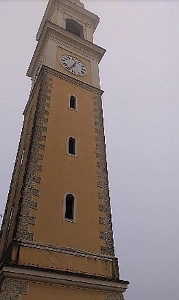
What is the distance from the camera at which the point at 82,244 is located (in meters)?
12.6

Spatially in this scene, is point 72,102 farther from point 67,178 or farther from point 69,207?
point 69,207

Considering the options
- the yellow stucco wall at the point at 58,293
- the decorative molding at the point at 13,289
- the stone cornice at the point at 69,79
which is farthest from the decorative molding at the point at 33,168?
the yellow stucco wall at the point at 58,293

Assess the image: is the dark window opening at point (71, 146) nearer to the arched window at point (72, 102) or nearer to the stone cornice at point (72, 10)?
the arched window at point (72, 102)

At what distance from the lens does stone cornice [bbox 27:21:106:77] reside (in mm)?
21406

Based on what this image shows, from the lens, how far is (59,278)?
1103 centimetres

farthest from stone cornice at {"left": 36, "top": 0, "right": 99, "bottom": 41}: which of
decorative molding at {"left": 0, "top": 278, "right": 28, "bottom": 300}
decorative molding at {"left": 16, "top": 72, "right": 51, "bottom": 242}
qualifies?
decorative molding at {"left": 0, "top": 278, "right": 28, "bottom": 300}

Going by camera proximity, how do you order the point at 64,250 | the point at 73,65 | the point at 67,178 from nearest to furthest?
the point at 64,250 < the point at 67,178 < the point at 73,65

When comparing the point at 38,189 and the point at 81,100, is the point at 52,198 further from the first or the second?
the point at 81,100

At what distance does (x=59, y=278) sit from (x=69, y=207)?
10.6ft

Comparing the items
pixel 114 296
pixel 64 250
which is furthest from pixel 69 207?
pixel 114 296

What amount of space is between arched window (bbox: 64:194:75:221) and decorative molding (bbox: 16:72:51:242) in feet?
4.27

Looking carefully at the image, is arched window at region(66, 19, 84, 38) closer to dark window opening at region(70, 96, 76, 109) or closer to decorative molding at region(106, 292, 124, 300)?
dark window opening at region(70, 96, 76, 109)

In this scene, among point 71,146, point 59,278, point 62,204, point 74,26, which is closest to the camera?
point 59,278

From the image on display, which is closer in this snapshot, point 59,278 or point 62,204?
point 59,278
